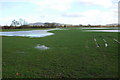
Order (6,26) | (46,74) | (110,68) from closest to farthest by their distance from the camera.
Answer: (46,74) → (110,68) → (6,26)

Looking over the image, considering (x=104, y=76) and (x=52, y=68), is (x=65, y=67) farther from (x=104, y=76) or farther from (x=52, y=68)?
(x=104, y=76)

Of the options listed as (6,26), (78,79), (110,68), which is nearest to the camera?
(78,79)

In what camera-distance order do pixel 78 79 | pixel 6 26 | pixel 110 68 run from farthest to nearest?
1. pixel 6 26
2. pixel 110 68
3. pixel 78 79

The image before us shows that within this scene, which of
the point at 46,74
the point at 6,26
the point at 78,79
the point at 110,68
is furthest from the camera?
the point at 6,26

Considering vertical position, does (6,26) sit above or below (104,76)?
above

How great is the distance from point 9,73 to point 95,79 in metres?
A: 3.03

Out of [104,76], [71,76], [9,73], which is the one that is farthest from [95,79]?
[9,73]

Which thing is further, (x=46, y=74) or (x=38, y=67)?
(x=38, y=67)

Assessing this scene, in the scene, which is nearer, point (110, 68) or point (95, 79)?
point (95, 79)

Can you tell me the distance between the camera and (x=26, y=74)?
16.0ft

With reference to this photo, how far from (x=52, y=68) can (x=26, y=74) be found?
1.08 meters

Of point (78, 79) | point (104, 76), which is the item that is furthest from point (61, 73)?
point (104, 76)

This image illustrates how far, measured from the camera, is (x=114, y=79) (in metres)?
4.43

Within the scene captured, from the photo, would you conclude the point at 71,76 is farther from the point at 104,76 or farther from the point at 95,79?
the point at 104,76
